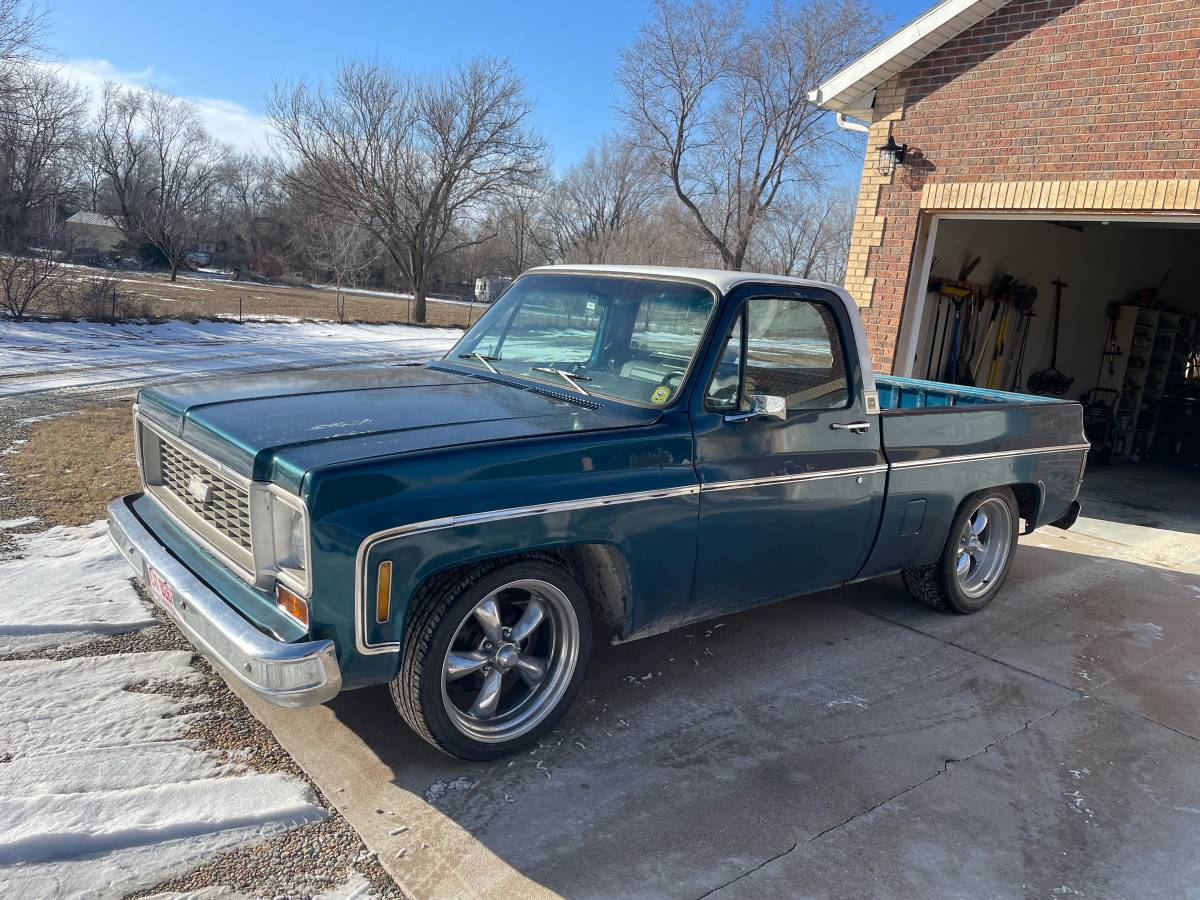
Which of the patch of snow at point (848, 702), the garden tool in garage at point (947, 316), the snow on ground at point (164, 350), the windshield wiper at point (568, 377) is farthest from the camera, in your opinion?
the snow on ground at point (164, 350)

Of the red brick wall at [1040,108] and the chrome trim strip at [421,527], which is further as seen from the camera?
the red brick wall at [1040,108]

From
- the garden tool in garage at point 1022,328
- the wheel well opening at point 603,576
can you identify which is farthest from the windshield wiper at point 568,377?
the garden tool in garage at point 1022,328

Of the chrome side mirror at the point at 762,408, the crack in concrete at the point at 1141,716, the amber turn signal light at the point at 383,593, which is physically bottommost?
the crack in concrete at the point at 1141,716

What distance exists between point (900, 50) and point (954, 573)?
5.71m

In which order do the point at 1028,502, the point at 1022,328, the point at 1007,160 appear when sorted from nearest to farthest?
1. the point at 1028,502
2. the point at 1007,160
3. the point at 1022,328

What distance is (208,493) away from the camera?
337 centimetres

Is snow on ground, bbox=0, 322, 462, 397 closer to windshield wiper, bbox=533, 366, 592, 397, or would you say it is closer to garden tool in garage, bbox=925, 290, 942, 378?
windshield wiper, bbox=533, 366, 592, 397

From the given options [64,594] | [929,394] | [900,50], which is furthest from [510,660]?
[900,50]

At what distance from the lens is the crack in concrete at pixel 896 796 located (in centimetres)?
285

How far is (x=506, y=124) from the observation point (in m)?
31.0

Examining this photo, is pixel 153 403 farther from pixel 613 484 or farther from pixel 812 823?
pixel 812 823

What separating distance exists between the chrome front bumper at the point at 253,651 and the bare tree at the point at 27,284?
1647cm

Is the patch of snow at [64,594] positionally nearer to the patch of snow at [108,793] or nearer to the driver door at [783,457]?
the patch of snow at [108,793]

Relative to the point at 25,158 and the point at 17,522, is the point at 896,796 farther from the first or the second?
the point at 25,158
